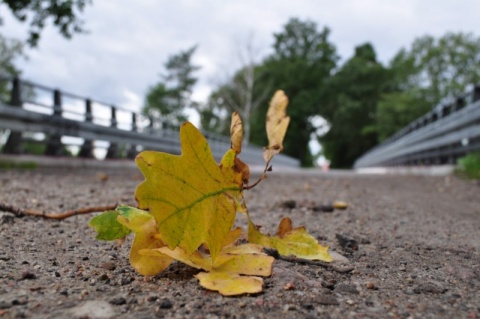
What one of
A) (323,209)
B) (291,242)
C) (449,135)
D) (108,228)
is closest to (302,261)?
(291,242)

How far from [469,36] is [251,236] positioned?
49765 millimetres

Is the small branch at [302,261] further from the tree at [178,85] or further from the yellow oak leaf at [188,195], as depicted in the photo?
the tree at [178,85]

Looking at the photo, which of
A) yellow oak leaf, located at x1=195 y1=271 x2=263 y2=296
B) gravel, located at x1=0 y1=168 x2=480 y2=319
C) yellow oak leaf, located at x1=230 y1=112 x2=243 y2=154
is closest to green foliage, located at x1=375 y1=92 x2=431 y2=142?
gravel, located at x1=0 y1=168 x2=480 y2=319

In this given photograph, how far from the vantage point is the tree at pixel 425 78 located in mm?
38906

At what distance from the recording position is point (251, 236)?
4.75 feet

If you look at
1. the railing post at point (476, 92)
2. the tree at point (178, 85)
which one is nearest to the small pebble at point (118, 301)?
the railing post at point (476, 92)

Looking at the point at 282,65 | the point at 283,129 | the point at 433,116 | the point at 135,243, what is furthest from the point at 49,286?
the point at 282,65

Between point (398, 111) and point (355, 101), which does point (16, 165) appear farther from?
point (355, 101)

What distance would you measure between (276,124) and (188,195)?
1.38 feet

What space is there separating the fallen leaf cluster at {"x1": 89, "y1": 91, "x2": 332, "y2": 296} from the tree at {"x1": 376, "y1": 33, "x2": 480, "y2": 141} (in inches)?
1509

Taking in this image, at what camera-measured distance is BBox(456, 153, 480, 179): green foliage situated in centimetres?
615

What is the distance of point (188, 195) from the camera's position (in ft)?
3.61

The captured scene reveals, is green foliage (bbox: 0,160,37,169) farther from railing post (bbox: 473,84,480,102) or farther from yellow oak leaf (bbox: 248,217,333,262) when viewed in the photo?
railing post (bbox: 473,84,480,102)

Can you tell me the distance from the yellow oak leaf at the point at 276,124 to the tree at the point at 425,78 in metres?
38.1
